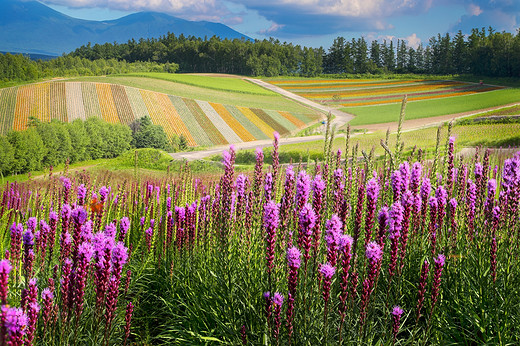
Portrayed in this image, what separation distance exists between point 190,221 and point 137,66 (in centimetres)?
5379

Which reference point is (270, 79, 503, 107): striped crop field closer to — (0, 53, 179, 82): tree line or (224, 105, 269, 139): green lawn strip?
(224, 105, 269, 139): green lawn strip

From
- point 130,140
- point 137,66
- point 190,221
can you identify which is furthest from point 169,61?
point 190,221

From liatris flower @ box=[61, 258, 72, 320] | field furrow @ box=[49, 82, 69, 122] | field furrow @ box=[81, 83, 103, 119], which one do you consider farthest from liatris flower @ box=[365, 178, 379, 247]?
field furrow @ box=[81, 83, 103, 119]

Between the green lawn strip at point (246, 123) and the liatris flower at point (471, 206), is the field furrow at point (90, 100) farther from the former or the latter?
the liatris flower at point (471, 206)

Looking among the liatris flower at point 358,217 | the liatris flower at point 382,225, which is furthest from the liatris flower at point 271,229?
the liatris flower at point 382,225

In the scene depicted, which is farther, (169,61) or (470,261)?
(169,61)

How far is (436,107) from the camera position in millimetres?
46969

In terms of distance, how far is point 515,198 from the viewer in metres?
3.91

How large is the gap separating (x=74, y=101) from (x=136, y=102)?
5.15m

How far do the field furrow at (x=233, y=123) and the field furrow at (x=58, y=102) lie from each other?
45.6 ft

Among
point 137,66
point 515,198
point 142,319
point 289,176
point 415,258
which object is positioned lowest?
point 142,319

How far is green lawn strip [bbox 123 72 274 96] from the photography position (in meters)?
48.7

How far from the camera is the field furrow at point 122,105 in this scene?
27.3 metres

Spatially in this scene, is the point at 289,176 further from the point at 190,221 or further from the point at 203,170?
the point at 203,170
